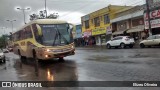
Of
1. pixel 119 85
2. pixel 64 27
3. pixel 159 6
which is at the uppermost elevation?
pixel 159 6

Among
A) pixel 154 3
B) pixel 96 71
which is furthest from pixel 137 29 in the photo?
pixel 96 71

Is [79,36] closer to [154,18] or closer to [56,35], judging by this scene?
[154,18]

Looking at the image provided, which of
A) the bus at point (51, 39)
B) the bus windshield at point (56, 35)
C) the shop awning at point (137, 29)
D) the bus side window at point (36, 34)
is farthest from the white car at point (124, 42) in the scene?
the bus side window at point (36, 34)

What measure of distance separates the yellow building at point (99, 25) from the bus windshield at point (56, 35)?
3206cm

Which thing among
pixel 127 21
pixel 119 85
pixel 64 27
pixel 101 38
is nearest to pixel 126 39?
pixel 127 21

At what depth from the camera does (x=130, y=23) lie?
4506cm

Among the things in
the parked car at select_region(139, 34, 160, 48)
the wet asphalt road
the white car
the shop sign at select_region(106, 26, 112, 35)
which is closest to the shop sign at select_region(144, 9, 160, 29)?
the white car

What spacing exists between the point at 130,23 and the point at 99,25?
40.2 ft

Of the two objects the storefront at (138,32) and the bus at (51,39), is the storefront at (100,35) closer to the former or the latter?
the storefront at (138,32)

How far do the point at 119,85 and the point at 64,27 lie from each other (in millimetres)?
11228

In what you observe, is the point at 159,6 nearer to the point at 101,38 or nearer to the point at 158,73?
the point at 101,38

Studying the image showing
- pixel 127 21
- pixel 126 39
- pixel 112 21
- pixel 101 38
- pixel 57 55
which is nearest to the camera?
pixel 57 55

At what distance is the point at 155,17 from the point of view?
37.4m

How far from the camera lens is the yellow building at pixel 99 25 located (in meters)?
51.8
